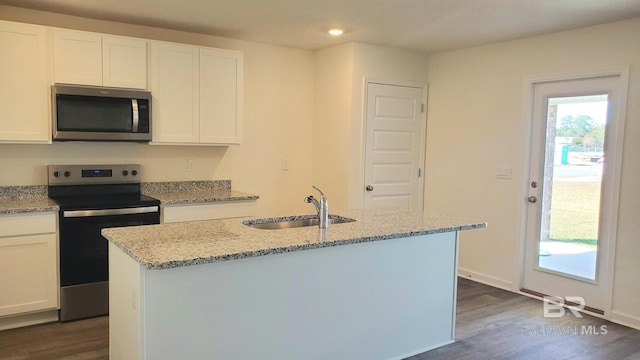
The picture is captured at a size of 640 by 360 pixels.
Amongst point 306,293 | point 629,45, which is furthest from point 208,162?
point 629,45

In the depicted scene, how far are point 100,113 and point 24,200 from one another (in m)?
0.85

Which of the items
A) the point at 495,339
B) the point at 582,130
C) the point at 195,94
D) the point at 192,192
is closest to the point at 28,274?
the point at 192,192

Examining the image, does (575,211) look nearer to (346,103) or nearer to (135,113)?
(346,103)

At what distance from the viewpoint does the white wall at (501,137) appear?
377cm

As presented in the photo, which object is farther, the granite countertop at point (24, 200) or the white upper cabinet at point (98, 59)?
the white upper cabinet at point (98, 59)

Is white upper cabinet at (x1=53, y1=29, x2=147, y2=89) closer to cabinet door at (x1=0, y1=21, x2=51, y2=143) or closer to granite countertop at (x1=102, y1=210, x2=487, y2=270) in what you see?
cabinet door at (x1=0, y1=21, x2=51, y2=143)

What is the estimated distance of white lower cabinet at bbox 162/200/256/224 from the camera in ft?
12.7

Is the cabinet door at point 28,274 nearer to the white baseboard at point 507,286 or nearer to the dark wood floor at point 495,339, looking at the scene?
the dark wood floor at point 495,339

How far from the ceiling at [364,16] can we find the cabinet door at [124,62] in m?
0.22

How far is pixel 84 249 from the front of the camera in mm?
3559

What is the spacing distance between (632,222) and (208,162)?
3573 millimetres

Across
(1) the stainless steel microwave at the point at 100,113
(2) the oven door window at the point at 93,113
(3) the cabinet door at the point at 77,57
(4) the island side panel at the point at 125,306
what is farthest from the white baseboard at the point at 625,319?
(3) the cabinet door at the point at 77,57

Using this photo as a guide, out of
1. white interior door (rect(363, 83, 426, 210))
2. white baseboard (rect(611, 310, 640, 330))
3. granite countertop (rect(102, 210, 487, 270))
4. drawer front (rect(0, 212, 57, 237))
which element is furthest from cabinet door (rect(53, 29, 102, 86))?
white baseboard (rect(611, 310, 640, 330))

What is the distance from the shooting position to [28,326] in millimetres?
3514
